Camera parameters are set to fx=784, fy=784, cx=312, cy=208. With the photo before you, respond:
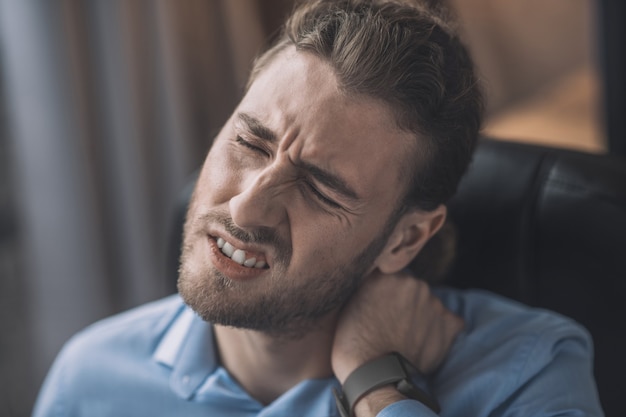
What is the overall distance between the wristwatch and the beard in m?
0.12

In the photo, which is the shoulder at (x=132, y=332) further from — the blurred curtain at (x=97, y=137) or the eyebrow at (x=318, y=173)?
the blurred curtain at (x=97, y=137)

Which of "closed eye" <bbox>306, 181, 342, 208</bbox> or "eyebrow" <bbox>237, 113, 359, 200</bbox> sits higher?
"eyebrow" <bbox>237, 113, 359, 200</bbox>

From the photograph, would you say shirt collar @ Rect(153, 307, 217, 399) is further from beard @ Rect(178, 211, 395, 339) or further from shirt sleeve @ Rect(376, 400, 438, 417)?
shirt sleeve @ Rect(376, 400, 438, 417)

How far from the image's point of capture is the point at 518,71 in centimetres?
306

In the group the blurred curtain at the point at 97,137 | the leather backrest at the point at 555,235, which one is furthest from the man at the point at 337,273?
the blurred curtain at the point at 97,137

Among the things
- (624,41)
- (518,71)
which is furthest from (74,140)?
(518,71)

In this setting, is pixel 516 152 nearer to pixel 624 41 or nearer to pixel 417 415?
pixel 417 415

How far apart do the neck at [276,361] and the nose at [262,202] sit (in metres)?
0.26

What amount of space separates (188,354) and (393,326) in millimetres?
348

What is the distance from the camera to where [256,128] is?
116 cm

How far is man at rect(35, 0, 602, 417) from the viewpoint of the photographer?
1.14 metres

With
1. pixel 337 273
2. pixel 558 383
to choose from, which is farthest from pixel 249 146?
pixel 558 383

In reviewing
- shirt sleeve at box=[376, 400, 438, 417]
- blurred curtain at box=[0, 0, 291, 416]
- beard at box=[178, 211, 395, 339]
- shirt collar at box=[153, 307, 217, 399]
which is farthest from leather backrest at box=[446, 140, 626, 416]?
blurred curtain at box=[0, 0, 291, 416]

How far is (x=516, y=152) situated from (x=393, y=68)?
404 millimetres
